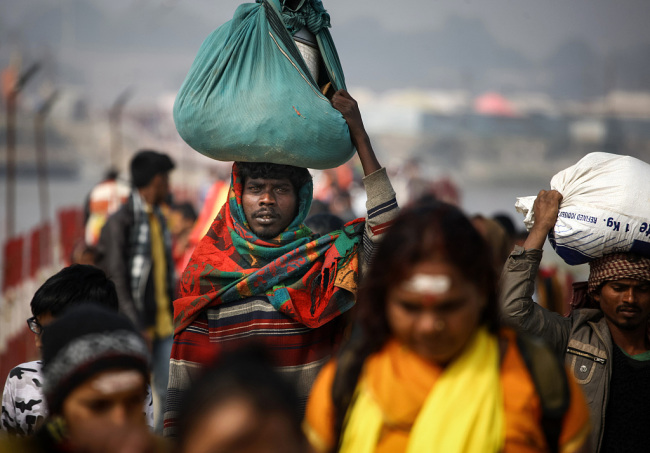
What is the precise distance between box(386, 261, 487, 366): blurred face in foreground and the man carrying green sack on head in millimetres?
1080

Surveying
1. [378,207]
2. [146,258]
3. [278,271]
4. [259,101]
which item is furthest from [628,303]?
[146,258]

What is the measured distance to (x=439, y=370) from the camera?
1.89 meters

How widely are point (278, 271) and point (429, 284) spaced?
4.26 feet

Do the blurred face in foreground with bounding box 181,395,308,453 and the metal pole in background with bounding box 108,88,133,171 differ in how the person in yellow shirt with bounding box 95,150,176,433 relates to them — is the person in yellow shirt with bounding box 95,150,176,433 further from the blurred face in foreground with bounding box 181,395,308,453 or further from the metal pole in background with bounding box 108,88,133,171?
the metal pole in background with bounding box 108,88,133,171

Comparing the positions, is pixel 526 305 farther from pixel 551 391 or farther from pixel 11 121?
pixel 11 121

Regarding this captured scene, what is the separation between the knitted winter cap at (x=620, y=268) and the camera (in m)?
2.73

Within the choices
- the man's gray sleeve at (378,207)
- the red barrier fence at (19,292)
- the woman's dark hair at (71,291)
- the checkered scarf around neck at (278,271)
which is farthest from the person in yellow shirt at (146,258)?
the man's gray sleeve at (378,207)

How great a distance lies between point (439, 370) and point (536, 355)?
24 cm

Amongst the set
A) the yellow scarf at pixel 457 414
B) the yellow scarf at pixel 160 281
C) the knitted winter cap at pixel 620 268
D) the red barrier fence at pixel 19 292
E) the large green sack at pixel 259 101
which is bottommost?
the red barrier fence at pixel 19 292

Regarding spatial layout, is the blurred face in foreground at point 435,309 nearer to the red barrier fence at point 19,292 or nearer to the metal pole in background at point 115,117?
the red barrier fence at point 19,292

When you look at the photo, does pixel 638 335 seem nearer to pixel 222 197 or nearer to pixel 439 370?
pixel 439 370

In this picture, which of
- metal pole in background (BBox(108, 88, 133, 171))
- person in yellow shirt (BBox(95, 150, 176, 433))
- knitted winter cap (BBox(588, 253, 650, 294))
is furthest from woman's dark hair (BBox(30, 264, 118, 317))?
metal pole in background (BBox(108, 88, 133, 171))

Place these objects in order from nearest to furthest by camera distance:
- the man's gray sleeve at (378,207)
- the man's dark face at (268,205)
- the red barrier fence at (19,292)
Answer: the man's gray sleeve at (378,207)
the man's dark face at (268,205)
the red barrier fence at (19,292)

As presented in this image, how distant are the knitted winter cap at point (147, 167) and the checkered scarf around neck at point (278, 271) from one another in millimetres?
3092
